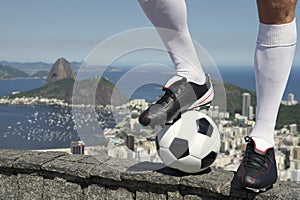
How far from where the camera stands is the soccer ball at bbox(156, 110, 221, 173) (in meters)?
1.91

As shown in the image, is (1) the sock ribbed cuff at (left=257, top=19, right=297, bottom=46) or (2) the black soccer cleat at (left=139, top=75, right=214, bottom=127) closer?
(1) the sock ribbed cuff at (left=257, top=19, right=297, bottom=46)

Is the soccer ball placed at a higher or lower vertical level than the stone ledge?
higher

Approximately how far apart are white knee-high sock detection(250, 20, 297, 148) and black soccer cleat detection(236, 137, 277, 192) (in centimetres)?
6

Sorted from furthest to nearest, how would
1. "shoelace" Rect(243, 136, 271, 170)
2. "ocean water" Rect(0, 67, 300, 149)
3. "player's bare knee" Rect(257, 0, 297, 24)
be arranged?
"ocean water" Rect(0, 67, 300, 149) < "shoelace" Rect(243, 136, 271, 170) < "player's bare knee" Rect(257, 0, 297, 24)

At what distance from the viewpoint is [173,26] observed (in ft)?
6.24

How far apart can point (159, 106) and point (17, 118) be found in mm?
45419

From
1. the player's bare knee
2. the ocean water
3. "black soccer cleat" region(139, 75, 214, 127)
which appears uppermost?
the player's bare knee

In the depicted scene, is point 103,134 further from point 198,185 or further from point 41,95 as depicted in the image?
point 41,95

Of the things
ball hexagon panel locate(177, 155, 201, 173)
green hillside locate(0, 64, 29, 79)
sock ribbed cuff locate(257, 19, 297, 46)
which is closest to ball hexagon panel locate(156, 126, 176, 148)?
ball hexagon panel locate(177, 155, 201, 173)

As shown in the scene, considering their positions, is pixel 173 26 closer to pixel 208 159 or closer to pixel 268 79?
pixel 268 79

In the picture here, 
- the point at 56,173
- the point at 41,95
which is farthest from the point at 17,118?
the point at 56,173

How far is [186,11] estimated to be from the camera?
1.94 m

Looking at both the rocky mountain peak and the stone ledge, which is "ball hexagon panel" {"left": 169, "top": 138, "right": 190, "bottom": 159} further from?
the rocky mountain peak

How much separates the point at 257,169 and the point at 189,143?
1.14 ft
